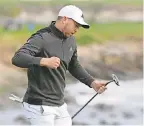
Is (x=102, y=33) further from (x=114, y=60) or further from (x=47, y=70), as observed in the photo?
(x=47, y=70)

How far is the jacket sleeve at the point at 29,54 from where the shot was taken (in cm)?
323

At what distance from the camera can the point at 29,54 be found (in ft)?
10.8

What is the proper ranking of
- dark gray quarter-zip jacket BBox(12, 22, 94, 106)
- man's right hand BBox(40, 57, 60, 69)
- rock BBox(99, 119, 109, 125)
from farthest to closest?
rock BBox(99, 119, 109, 125), dark gray quarter-zip jacket BBox(12, 22, 94, 106), man's right hand BBox(40, 57, 60, 69)

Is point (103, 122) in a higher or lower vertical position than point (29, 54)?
lower

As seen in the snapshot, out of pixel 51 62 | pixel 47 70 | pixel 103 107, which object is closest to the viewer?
pixel 51 62

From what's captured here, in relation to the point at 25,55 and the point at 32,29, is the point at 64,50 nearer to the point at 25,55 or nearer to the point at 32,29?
the point at 25,55

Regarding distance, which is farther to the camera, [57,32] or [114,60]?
[114,60]

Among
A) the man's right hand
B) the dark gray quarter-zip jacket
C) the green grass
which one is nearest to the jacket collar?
the dark gray quarter-zip jacket

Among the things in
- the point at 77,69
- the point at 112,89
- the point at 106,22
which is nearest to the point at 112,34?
the point at 106,22

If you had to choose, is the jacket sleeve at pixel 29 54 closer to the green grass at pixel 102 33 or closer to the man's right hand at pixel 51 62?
the man's right hand at pixel 51 62

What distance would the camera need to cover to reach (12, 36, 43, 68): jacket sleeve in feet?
10.6

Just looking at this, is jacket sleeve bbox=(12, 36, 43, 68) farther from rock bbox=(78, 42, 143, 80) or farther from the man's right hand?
rock bbox=(78, 42, 143, 80)

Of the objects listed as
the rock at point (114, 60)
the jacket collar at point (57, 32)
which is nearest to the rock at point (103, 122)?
the rock at point (114, 60)

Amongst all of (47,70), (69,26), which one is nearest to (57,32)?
(69,26)
